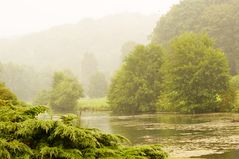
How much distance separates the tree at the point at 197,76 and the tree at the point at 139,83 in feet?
29.4

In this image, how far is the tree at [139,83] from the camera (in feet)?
234

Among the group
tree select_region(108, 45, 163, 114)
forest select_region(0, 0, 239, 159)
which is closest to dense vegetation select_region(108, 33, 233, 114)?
forest select_region(0, 0, 239, 159)

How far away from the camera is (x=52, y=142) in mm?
11062

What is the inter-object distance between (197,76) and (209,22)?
31.3 m

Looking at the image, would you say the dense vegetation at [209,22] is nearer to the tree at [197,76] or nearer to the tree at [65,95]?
the tree at [65,95]

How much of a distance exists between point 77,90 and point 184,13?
29.8 meters

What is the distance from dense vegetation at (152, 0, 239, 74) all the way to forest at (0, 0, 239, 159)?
0.21 metres

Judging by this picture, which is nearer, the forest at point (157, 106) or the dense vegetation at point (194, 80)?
the forest at point (157, 106)

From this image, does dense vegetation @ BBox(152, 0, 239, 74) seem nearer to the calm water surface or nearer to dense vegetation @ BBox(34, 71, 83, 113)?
dense vegetation @ BBox(34, 71, 83, 113)

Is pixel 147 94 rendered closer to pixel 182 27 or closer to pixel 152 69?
pixel 152 69

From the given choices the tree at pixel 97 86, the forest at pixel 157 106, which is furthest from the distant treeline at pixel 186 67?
the tree at pixel 97 86

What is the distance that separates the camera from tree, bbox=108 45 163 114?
71.4m

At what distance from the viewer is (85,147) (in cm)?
1110

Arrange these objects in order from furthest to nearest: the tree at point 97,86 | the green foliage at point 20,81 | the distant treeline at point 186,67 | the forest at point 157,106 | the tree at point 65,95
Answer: the green foliage at point 20,81 < the tree at point 97,86 < the tree at point 65,95 < the distant treeline at point 186,67 < the forest at point 157,106
